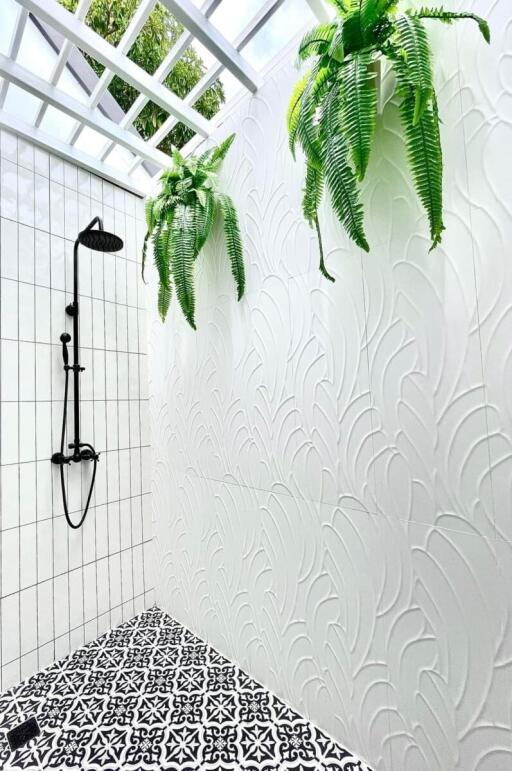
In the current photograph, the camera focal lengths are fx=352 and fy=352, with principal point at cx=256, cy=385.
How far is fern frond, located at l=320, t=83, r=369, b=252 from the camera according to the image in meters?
0.93

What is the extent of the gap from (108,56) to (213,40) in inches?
16.4

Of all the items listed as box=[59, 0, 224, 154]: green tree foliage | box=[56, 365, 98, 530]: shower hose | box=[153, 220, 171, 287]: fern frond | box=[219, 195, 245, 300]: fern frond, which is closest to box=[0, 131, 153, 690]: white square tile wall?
box=[56, 365, 98, 530]: shower hose

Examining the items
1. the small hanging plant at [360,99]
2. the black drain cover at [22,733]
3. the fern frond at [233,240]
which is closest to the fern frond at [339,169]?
the small hanging plant at [360,99]

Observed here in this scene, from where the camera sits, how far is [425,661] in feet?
3.38

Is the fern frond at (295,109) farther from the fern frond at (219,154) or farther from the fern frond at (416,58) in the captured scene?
the fern frond at (219,154)

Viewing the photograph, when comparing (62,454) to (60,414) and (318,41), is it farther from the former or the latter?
(318,41)

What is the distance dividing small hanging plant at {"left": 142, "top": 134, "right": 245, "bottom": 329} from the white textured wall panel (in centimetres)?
7

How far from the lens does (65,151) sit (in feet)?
6.09

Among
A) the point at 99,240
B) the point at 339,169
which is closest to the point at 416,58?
the point at 339,169

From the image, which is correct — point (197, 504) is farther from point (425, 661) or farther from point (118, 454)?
point (425, 661)

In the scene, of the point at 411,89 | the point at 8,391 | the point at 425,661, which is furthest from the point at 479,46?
the point at 8,391

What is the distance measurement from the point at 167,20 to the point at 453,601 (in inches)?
91.3

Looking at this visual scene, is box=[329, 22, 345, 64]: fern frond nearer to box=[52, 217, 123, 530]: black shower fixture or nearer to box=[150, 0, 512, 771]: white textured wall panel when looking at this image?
box=[150, 0, 512, 771]: white textured wall panel

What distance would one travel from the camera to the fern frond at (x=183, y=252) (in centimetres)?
151
